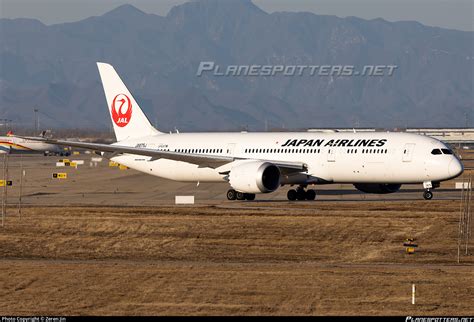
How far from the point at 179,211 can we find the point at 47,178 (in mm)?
39404

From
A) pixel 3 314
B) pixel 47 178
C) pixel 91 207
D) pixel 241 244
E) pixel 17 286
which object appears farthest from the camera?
pixel 47 178

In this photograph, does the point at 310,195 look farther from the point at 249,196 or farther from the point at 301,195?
the point at 249,196

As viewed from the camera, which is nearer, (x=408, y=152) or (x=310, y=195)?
(x=408, y=152)

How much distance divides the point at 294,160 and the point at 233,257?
21053 millimetres

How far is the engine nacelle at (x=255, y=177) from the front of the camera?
60438 mm

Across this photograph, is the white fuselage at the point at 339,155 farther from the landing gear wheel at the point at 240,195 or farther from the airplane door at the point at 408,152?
the landing gear wheel at the point at 240,195

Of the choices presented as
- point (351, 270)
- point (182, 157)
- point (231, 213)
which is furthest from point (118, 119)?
point (351, 270)

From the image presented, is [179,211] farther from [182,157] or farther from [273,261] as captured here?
[273,261]

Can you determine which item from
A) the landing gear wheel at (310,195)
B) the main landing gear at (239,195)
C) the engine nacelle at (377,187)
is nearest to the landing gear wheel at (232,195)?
the main landing gear at (239,195)

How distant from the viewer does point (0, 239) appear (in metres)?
48.0

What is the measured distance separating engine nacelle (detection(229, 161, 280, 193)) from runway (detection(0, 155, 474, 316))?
1.12m

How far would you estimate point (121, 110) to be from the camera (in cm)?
7281

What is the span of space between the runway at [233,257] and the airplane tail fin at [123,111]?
541 centimetres

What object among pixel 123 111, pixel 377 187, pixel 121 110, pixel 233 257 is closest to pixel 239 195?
pixel 377 187
